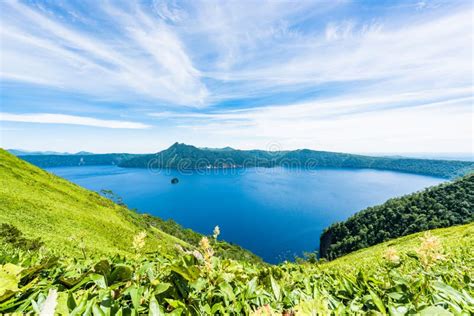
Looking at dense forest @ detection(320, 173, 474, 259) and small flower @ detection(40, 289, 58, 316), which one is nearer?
small flower @ detection(40, 289, 58, 316)

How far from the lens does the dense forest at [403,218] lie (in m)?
87.6

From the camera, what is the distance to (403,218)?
94.4m

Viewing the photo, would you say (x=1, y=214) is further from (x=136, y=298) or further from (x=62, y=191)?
(x=136, y=298)

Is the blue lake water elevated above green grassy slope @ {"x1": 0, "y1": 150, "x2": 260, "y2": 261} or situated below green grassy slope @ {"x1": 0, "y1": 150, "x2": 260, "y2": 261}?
below

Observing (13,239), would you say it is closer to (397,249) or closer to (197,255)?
(197,255)

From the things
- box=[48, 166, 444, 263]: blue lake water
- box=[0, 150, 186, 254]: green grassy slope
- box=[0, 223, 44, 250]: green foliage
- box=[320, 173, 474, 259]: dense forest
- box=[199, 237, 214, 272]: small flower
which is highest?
box=[199, 237, 214, 272]: small flower

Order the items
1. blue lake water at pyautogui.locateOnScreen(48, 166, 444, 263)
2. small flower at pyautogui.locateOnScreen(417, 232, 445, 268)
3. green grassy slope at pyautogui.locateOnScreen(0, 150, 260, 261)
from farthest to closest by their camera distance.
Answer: blue lake water at pyautogui.locateOnScreen(48, 166, 444, 263) < green grassy slope at pyautogui.locateOnScreen(0, 150, 260, 261) < small flower at pyautogui.locateOnScreen(417, 232, 445, 268)

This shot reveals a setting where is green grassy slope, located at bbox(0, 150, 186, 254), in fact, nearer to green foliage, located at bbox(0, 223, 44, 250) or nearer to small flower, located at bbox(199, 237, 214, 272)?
green foliage, located at bbox(0, 223, 44, 250)

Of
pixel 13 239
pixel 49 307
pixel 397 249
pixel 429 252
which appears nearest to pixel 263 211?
pixel 397 249

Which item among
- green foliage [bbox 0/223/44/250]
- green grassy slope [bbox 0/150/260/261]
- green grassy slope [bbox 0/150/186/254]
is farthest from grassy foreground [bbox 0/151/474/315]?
green grassy slope [bbox 0/150/186/254]

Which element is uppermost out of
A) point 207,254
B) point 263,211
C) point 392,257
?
point 207,254

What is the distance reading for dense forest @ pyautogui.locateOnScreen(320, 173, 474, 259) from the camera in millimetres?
87625

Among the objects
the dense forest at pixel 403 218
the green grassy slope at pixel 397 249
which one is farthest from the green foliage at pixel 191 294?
the dense forest at pixel 403 218

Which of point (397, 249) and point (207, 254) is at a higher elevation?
point (207, 254)
